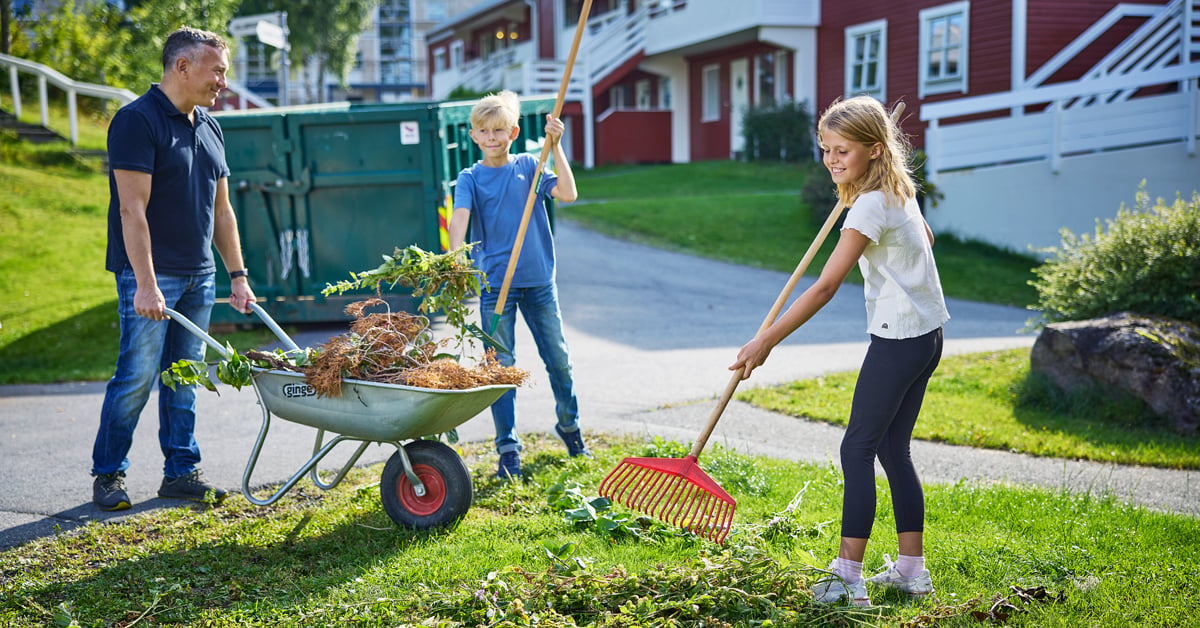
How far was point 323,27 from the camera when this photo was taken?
3928 centimetres

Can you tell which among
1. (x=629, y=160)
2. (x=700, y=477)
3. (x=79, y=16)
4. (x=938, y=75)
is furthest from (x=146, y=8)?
(x=700, y=477)

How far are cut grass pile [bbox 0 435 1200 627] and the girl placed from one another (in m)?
0.28

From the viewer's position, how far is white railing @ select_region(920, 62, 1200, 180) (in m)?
14.3

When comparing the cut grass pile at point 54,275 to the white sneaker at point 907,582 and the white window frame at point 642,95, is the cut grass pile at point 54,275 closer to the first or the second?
the white sneaker at point 907,582

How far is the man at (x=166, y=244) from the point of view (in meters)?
4.43

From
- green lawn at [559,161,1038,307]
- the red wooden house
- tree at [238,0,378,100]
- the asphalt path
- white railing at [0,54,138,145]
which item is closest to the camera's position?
the asphalt path

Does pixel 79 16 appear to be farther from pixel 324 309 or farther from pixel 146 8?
pixel 324 309

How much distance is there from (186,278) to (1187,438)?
19.1 feet

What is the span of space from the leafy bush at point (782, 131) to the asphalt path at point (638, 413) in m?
11.7

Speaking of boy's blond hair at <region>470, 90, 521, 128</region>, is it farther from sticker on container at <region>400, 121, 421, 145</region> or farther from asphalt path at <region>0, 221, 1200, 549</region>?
sticker on container at <region>400, 121, 421, 145</region>

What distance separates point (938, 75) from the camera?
2081cm

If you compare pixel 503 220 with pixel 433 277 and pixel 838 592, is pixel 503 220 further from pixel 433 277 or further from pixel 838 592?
pixel 838 592

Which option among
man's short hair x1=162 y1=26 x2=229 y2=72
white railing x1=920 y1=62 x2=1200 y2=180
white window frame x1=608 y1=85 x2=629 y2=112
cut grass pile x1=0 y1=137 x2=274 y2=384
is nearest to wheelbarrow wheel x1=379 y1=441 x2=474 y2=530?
man's short hair x1=162 y1=26 x2=229 y2=72

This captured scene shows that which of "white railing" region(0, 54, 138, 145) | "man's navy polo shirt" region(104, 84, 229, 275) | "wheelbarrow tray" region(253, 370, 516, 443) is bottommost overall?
"wheelbarrow tray" region(253, 370, 516, 443)
